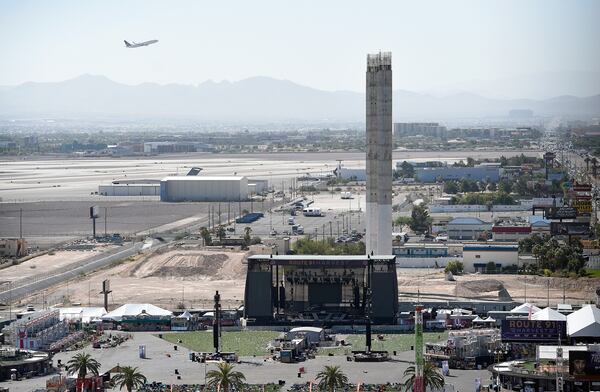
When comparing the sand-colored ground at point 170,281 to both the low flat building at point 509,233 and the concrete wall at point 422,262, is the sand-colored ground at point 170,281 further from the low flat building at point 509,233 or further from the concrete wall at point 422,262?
the low flat building at point 509,233

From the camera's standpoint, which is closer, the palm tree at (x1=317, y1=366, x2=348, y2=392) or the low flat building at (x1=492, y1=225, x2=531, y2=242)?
the palm tree at (x1=317, y1=366, x2=348, y2=392)

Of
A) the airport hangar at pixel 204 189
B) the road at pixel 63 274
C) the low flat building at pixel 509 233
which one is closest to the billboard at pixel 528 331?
the road at pixel 63 274

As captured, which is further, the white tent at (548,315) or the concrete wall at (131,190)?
the concrete wall at (131,190)

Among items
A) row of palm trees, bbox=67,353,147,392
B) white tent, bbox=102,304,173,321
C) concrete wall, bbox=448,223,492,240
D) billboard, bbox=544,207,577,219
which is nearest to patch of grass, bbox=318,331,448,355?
white tent, bbox=102,304,173,321

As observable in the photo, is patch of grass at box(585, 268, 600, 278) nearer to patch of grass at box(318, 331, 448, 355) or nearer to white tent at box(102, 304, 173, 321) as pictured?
patch of grass at box(318, 331, 448, 355)

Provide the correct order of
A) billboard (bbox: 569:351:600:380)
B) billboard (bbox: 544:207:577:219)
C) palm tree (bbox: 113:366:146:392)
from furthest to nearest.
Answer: billboard (bbox: 544:207:577:219)
palm tree (bbox: 113:366:146:392)
billboard (bbox: 569:351:600:380)

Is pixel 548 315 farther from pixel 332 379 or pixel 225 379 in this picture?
pixel 225 379

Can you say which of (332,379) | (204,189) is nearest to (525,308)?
(332,379)
